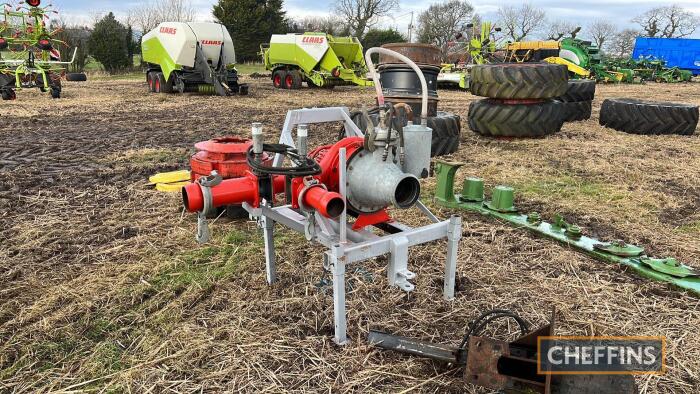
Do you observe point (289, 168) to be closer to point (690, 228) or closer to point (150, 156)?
point (690, 228)

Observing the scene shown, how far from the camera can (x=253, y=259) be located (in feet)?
10.5

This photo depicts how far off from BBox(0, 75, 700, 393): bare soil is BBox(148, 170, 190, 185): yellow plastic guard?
0.41 feet

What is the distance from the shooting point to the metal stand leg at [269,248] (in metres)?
2.68

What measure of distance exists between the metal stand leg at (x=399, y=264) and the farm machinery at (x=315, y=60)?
45.1ft

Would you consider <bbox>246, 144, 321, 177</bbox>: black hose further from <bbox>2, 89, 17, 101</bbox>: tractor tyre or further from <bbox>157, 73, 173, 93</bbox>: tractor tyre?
<bbox>157, 73, 173, 93</bbox>: tractor tyre

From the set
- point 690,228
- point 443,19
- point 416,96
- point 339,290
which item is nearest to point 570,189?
point 690,228

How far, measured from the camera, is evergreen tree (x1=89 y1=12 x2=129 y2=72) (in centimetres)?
2545

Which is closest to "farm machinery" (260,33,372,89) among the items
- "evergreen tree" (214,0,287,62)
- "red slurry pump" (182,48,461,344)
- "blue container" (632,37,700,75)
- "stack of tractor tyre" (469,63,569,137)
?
"stack of tractor tyre" (469,63,569,137)

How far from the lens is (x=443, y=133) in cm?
604

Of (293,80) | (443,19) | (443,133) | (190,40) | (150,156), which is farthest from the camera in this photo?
(443,19)

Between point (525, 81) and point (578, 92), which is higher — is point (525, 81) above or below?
above

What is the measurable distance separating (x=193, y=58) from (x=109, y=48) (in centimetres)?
1546

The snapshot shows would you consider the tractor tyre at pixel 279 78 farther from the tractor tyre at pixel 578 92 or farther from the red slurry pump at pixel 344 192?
the red slurry pump at pixel 344 192

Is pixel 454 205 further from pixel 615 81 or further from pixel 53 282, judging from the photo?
pixel 615 81
